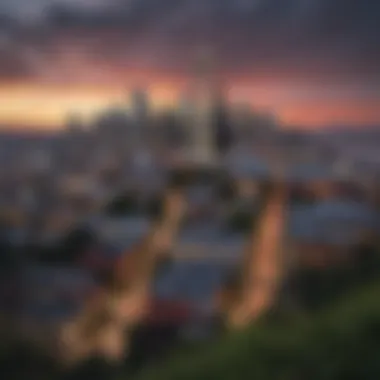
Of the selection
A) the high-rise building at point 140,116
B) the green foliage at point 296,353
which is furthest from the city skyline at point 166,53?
the green foliage at point 296,353

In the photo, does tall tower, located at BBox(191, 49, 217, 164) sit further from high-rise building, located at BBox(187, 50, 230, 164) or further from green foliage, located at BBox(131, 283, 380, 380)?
green foliage, located at BBox(131, 283, 380, 380)


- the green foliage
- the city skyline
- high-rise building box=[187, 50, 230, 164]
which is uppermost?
the city skyline

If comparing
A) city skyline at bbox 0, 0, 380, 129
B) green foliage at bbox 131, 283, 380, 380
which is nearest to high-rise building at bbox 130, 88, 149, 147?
city skyline at bbox 0, 0, 380, 129

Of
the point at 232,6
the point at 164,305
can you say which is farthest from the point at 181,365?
the point at 232,6

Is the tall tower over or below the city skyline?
below

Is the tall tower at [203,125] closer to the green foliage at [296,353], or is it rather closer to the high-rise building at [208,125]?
the high-rise building at [208,125]

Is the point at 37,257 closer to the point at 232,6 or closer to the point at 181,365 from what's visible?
the point at 181,365
